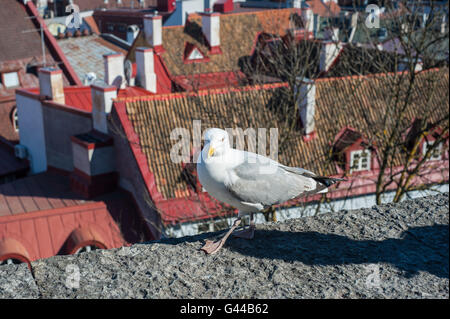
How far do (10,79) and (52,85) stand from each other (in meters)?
6.65

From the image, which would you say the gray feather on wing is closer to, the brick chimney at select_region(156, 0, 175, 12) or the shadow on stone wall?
the shadow on stone wall

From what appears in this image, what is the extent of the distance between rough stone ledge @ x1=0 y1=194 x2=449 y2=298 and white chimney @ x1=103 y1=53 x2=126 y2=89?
17.2m

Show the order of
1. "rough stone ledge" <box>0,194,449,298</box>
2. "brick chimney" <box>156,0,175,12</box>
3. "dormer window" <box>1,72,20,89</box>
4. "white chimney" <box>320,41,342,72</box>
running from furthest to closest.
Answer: "brick chimney" <box>156,0,175,12</box> → "dormer window" <box>1,72,20,89</box> → "white chimney" <box>320,41,342,72</box> → "rough stone ledge" <box>0,194,449,298</box>

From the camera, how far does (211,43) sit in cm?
2645

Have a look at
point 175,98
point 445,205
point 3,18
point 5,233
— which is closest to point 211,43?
point 3,18

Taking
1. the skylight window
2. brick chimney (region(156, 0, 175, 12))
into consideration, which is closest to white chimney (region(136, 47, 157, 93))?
the skylight window

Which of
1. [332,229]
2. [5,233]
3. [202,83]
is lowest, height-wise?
[5,233]

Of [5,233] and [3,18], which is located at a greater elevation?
[3,18]

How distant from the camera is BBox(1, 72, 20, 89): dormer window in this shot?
2498cm

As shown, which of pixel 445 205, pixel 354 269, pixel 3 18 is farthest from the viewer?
pixel 3 18

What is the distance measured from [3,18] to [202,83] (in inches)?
365

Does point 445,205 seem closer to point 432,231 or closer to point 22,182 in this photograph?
point 432,231
